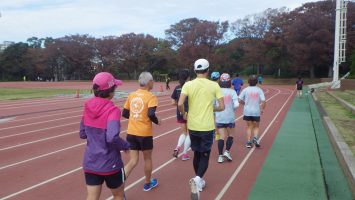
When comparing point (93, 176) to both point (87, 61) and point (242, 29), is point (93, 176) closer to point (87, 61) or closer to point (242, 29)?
point (242, 29)

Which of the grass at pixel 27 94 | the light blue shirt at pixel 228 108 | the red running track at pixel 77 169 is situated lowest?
the grass at pixel 27 94

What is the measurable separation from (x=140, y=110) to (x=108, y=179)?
1718mm

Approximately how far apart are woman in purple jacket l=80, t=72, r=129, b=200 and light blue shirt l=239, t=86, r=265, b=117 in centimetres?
542

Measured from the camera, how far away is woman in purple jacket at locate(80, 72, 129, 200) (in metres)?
3.50

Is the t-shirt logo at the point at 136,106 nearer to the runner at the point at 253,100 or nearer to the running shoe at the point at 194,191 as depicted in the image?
the running shoe at the point at 194,191

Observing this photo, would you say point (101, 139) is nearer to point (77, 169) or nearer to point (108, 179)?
point (108, 179)

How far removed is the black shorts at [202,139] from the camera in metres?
5.15

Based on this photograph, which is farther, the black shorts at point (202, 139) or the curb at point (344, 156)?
the curb at point (344, 156)

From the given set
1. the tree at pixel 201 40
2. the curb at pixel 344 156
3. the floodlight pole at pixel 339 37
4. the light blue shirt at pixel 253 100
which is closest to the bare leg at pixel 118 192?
the curb at pixel 344 156

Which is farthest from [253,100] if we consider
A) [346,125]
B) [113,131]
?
[113,131]

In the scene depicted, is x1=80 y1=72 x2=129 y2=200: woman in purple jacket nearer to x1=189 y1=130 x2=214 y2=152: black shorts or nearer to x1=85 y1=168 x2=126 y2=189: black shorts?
x1=85 y1=168 x2=126 y2=189: black shorts

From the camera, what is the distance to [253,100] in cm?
856

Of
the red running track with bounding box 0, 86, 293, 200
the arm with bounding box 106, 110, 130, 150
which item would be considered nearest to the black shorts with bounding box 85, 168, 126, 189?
the arm with bounding box 106, 110, 130, 150

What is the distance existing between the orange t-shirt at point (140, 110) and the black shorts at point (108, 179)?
158 centimetres
